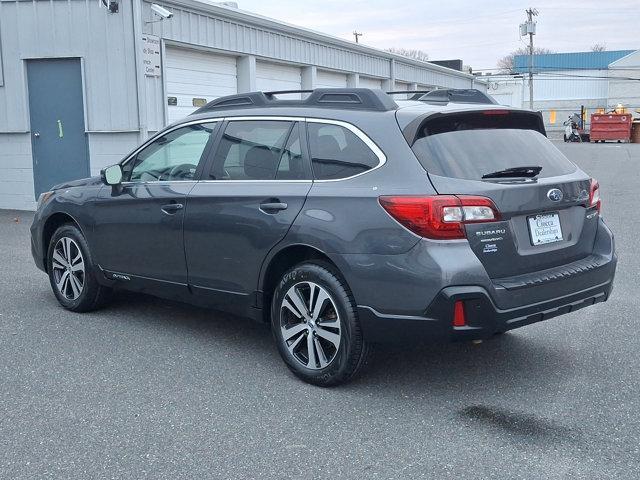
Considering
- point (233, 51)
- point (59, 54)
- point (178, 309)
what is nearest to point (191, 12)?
point (233, 51)

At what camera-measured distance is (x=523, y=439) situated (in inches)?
151

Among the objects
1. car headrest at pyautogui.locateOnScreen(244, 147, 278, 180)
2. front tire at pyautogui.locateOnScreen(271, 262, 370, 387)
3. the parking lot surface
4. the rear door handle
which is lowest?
the parking lot surface

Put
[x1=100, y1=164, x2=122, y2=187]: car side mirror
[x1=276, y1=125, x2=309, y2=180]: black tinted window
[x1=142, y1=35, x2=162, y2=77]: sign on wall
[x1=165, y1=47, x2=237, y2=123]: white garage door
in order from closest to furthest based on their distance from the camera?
[x1=276, y1=125, x2=309, y2=180]: black tinted window → [x1=100, y1=164, x2=122, y2=187]: car side mirror → [x1=142, y1=35, x2=162, y2=77]: sign on wall → [x1=165, y1=47, x2=237, y2=123]: white garage door

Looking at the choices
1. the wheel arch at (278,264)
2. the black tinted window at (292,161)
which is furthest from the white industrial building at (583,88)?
the wheel arch at (278,264)

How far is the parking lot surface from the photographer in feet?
11.8

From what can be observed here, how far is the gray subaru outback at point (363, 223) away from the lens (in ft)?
13.4

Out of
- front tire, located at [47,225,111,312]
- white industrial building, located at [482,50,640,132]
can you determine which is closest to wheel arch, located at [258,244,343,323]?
front tire, located at [47,225,111,312]

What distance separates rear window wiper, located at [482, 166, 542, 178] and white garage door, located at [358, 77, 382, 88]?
18.0 metres

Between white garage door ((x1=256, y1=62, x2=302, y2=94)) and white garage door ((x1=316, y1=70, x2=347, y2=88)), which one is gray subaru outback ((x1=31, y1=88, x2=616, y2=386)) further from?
white garage door ((x1=316, y1=70, x2=347, y2=88))

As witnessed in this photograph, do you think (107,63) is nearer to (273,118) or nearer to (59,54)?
(59,54)

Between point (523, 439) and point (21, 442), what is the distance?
2.56m

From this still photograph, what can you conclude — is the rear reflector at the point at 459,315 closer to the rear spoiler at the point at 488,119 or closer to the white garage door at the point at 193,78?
the rear spoiler at the point at 488,119

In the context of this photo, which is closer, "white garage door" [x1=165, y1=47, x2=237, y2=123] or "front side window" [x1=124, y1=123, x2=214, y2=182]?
"front side window" [x1=124, y1=123, x2=214, y2=182]

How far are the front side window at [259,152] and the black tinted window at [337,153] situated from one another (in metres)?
0.12
